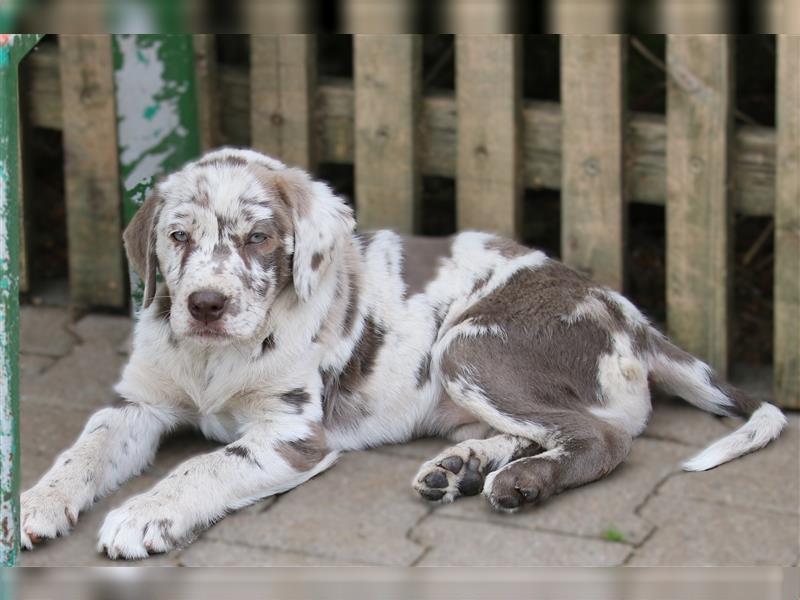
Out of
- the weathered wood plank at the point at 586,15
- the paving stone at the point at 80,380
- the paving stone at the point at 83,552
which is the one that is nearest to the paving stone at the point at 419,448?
the paving stone at the point at 83,552

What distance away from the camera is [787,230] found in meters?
5.22

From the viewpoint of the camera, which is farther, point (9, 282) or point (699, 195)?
point (699, 195)

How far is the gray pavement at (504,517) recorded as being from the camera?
13.9ft

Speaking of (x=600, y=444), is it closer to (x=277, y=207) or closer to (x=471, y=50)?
(x=277, y=207)

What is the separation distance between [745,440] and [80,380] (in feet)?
8.65

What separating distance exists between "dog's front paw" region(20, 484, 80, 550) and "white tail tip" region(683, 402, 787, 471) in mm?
2087

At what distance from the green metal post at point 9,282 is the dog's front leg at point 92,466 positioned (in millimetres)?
884

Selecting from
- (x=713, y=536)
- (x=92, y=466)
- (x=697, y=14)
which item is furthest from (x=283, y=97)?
(x=697, y=14)

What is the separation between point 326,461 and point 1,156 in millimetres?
2060

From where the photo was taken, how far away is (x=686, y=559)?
13.8 feet

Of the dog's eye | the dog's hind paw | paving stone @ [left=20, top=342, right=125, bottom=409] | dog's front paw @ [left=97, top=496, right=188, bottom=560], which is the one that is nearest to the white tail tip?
the dog's hind paw

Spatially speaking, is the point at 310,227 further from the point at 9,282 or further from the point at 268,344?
the point at 9,282

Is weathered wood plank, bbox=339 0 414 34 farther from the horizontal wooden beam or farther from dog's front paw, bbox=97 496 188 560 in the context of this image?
the horizontal wooden beam

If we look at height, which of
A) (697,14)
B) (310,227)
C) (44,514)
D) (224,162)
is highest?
(697,14)
